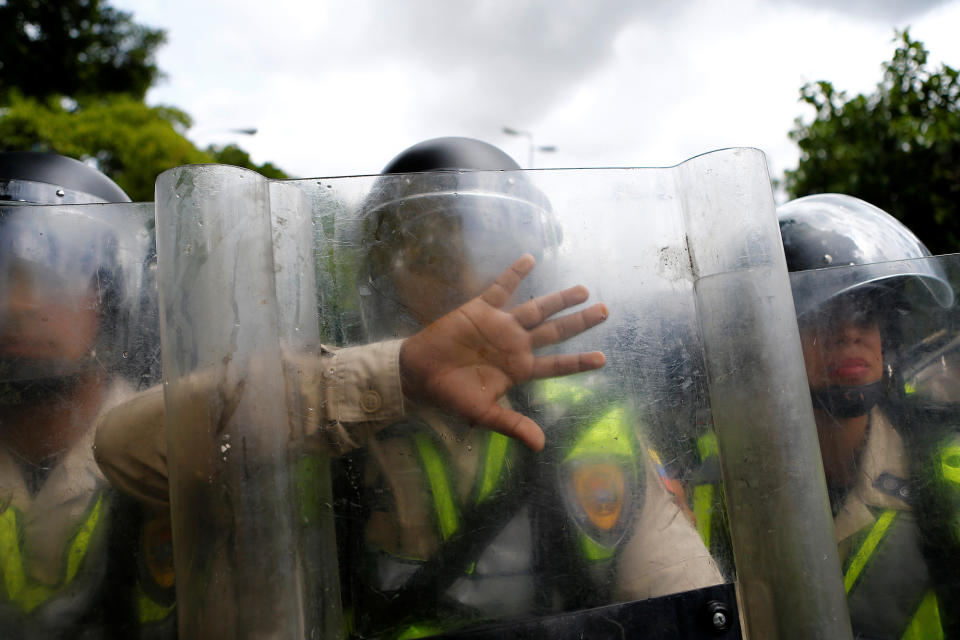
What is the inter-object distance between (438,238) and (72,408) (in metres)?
0.68

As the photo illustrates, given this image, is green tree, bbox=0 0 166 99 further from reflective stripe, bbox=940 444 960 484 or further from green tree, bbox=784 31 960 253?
reflective stripe, bbox=940 444 960 484

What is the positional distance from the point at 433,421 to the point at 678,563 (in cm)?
49

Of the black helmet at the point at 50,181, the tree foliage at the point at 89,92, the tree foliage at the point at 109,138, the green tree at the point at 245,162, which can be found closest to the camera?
the black helmet at the point at 50,181

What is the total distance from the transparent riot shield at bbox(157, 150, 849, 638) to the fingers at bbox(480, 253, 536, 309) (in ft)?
0.05

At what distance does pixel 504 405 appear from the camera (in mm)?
1144

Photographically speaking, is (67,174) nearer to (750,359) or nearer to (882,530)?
(750,359)

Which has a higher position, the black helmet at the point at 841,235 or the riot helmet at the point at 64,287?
the black helmet at the point at 841,235

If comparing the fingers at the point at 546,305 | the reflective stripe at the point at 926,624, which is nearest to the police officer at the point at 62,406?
the fingers at the point at 546,305

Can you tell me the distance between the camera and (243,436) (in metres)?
1.00

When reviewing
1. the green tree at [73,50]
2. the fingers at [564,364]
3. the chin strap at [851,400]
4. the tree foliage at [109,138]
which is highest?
the green tree at [73,50]

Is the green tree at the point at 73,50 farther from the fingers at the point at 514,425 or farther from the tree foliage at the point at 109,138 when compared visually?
the fingers at the point at 514,425

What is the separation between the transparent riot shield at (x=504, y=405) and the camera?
1.03 metres


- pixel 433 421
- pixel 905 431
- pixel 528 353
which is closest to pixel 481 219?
pixel 528 353

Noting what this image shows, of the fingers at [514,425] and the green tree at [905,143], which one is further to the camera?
the green tree at [905,143]
